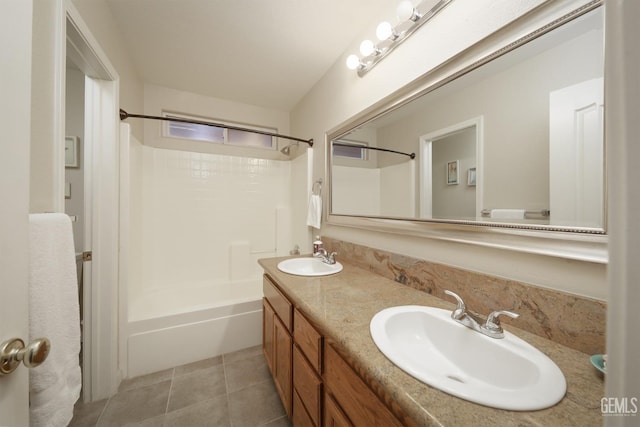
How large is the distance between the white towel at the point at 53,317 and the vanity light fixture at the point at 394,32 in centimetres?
162

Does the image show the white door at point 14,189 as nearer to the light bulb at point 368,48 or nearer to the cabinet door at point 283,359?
the cabinet door at point 283,359

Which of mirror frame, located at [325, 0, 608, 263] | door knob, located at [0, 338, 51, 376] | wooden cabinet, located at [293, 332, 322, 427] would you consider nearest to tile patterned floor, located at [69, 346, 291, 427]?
wooden cabinet, located at [293, 332, 322, 427]

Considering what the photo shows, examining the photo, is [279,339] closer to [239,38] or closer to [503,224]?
[503,224]

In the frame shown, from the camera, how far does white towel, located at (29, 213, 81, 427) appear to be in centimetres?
60

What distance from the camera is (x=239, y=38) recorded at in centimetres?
160

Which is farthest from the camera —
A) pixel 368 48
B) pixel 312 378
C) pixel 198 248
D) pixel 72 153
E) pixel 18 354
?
pixel 198 248

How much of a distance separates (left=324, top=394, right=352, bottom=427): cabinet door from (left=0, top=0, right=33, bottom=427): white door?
2.55ft

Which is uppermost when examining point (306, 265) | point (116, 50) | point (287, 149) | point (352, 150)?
point (116, 50)

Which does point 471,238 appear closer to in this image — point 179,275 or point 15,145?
point 15,145

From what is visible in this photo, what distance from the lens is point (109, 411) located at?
132cm

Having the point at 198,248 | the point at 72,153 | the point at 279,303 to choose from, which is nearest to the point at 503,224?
the point at 279,303

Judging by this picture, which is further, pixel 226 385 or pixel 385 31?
pixel 226 385

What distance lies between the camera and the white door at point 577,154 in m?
0.61

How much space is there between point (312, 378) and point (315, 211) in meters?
1.27
